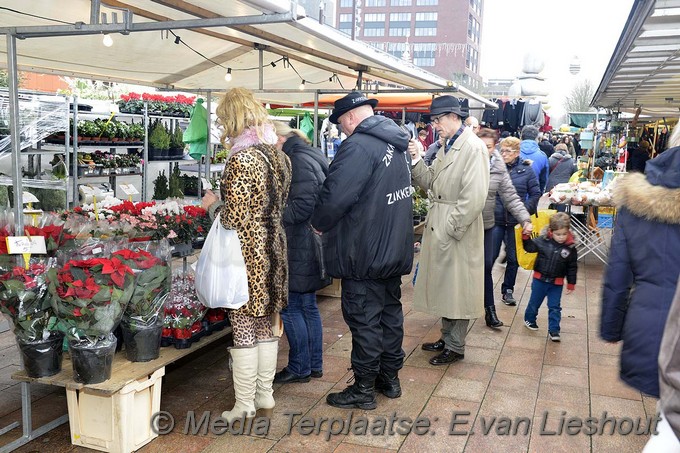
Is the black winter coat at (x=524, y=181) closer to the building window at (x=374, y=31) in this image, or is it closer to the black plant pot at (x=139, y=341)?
the black plant pot at (x=139, y=341)

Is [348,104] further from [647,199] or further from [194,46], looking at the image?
[194,46]

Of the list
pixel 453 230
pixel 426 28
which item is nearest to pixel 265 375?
pixel 453 230

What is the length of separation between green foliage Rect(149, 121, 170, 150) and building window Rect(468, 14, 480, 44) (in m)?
99.0

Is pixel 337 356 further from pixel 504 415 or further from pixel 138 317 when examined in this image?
pixel 138 317

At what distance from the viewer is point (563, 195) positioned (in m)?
8.16

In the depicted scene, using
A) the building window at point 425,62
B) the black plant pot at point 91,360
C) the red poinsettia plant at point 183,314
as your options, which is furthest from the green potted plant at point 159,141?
the building window at point 425,62

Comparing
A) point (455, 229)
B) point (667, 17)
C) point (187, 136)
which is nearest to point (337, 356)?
point (455, 229)

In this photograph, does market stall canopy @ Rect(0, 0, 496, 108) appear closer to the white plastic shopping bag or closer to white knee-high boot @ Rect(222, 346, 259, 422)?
the white plastic shopping bag

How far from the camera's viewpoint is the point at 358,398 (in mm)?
3973

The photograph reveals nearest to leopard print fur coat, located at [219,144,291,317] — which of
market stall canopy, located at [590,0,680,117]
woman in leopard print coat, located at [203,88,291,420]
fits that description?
woman in leopard print coat, located at [203,88,291,420]

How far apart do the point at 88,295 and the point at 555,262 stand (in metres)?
3.77

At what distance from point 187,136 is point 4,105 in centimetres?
248

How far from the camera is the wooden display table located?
328 cm

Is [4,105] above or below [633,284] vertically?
above
